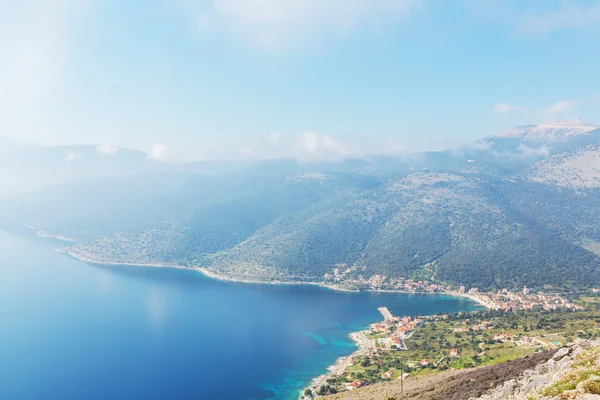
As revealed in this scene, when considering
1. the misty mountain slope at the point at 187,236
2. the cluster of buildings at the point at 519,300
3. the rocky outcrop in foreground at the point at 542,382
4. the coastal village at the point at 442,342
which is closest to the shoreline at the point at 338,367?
the coastal village at the point at 442,342

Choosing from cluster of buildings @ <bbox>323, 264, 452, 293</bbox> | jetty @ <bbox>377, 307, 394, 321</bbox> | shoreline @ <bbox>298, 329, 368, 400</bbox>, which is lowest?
shoreline @ <bbox>298, 329, 368, 400</bbox>

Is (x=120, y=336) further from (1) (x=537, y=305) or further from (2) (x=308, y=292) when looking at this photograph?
(1) (x=537, y=305)

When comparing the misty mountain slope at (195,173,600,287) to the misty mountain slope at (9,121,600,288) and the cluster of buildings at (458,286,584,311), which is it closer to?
the misty mountain slope at (9,121,600,288)

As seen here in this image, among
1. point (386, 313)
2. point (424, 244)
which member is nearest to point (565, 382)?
point (386, 313)

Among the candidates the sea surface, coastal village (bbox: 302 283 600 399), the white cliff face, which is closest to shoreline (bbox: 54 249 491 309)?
the sea surface

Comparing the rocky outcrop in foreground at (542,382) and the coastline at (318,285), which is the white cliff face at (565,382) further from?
the coastline at (318,285)
